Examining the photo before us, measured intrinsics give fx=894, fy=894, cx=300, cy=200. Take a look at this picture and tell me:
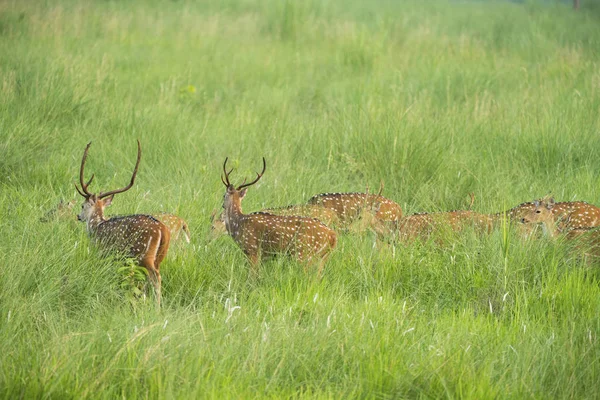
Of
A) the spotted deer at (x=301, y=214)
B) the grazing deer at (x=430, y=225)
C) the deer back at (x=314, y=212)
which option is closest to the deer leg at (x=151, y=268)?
the spotted deer at (x=301, y=214)

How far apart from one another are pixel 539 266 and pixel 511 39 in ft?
35.9

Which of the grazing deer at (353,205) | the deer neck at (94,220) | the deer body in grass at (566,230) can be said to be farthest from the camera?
the grazing deer at (353,205)

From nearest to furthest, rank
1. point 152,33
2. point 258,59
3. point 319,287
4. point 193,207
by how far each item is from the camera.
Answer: point 319,287, point 193,207, point 258,59, point 152,33

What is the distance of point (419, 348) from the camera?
480cm

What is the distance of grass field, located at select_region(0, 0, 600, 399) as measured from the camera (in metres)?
4.54

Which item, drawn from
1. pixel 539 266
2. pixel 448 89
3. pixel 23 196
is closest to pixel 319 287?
pixel 539 266

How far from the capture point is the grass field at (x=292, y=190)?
4543 millimetres

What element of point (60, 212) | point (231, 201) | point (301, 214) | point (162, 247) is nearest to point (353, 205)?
point (301, 214)

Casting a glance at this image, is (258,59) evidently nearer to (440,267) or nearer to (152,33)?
(152,33)

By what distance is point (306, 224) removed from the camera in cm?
619

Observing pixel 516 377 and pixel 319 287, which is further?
pixel 319 287

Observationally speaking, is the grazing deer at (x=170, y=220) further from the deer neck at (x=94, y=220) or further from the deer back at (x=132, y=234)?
the deer back at (x=132, y=234)

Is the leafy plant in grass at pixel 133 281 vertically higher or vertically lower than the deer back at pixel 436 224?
lower

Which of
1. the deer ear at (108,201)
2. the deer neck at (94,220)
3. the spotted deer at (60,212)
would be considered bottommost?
the spotted deer at (60,212)
